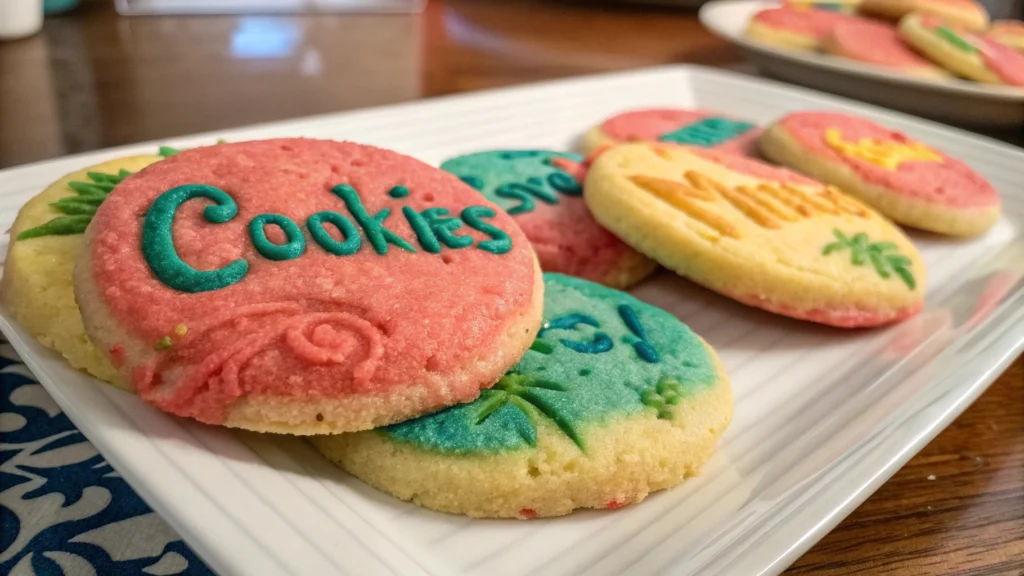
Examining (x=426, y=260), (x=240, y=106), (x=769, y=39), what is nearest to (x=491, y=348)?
(x=426, y=260)

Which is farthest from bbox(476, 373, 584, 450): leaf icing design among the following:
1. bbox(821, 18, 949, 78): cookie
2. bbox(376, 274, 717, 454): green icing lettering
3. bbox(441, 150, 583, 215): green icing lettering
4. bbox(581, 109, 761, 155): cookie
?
bbox(821, 18, 949, 78): cookie

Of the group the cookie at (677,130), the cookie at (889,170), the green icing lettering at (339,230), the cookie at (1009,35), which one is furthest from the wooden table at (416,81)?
the cookie at (1009,35)

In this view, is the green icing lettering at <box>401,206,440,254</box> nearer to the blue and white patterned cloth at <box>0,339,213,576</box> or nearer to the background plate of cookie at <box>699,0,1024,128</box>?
the blue and white patterned cloth at <box>0,339,213,576</box>

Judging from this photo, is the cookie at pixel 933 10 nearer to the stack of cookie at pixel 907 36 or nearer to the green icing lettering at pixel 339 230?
the stack of cookie at pixel 907 36

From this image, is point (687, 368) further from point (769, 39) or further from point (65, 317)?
point (769, 39)

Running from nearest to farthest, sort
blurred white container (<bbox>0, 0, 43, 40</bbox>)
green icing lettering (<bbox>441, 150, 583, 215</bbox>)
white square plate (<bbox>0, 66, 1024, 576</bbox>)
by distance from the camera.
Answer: white square plate (<bbox>0, 66, 1024, 576</bbox>), green icing lettering (<bbox>441, 150, 583, 215</bbox>), blurred white container (<bbox>0, 0, 43, 40</bbox>)

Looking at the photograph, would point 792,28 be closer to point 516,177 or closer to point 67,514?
point 516,177
